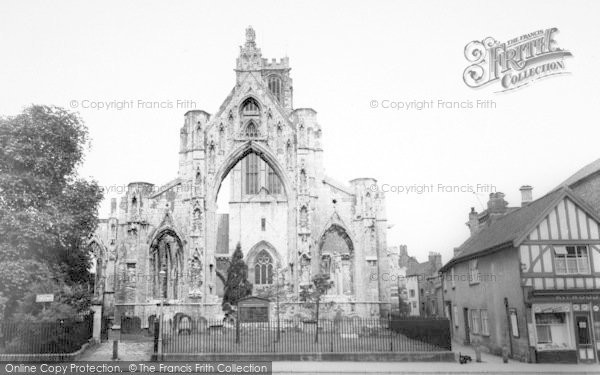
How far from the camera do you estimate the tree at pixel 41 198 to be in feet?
75.9

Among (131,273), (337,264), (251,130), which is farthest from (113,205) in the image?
(337,264)

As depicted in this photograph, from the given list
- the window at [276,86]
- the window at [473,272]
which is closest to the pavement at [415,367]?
the window at [473,272]

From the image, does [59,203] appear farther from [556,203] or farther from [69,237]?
[556,203]

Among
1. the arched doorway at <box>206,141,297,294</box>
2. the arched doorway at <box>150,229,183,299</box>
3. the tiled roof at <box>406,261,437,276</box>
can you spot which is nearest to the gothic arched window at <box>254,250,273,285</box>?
the arched doorway at <box>206,141,297,294</box>

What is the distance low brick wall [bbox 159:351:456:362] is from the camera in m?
21.0

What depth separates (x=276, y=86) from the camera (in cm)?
6256

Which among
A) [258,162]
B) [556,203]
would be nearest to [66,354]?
[556,203]

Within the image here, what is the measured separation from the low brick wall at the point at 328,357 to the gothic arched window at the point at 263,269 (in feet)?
104

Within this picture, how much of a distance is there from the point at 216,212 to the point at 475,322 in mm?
20840

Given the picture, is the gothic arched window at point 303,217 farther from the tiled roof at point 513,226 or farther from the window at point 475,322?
the window at point 475,322

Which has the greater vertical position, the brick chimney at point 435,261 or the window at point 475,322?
the brick chimney at point 435,261

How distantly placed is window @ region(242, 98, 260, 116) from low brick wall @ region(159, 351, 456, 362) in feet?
79.0

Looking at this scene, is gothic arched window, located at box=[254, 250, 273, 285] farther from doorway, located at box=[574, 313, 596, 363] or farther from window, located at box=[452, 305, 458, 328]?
doorway, located at box=[574, 313, 596, 363]

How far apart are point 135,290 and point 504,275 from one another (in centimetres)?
2427
